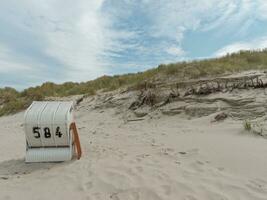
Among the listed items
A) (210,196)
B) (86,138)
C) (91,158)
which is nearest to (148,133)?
(86,138)

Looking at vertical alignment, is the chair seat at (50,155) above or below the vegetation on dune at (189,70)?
below

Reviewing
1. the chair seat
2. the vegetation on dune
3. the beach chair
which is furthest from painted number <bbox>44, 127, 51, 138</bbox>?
the vegetation on dune

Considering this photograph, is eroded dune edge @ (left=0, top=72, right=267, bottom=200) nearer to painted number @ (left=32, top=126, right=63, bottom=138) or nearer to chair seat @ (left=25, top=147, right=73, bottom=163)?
chair seat @ (left=25, top=147, right=73, bottom=163)

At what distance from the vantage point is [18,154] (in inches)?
295

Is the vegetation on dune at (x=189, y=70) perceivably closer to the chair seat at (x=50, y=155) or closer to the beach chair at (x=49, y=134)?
the beach chair at (x=49, y=134)

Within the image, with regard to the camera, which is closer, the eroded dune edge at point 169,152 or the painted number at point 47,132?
the eroded dune edge at point 169,152

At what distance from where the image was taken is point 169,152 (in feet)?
20.3

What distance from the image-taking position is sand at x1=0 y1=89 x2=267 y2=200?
434 centimetres

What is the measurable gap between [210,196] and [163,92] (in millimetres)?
7031

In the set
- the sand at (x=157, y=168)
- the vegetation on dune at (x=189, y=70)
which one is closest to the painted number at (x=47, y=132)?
the sand at (x=157, y=168)

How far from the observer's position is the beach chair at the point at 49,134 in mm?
6293

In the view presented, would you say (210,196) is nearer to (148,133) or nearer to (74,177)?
(74,177)

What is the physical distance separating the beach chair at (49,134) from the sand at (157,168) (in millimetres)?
193

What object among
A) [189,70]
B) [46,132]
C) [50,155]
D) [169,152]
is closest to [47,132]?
[46,132]
